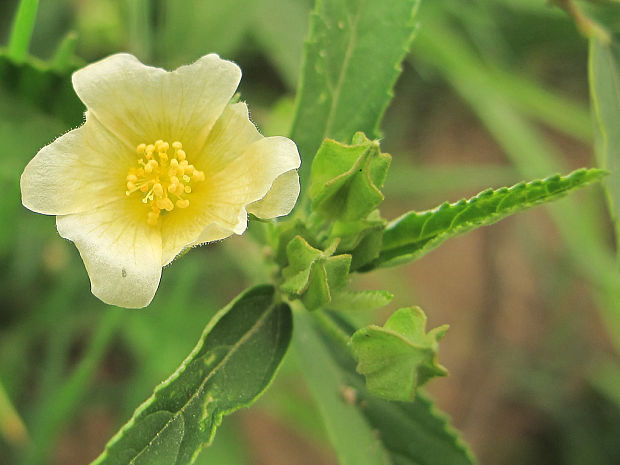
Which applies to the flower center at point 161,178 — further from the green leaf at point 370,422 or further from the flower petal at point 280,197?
the green leaf at point 370,422

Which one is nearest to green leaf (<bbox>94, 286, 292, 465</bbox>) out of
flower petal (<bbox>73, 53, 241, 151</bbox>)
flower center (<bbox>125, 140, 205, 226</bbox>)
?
flower center (<bbox>125, 140, 205, 226</bbox>)

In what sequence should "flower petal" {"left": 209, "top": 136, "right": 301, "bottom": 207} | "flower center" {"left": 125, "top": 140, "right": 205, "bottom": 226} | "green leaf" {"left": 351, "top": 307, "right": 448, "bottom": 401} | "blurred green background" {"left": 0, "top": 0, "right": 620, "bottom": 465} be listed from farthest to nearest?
"blurred green background" {"left": 0, "top": 0, "right": 620, "bottom": 465}, "flower center" {"left": 125, "top": 140, "right": 205, "bottom": 226}, "flower petal" {"left": 209, "top": 136, "right": 301, "bottom": 207}, "green leaf" {"left": 351, "top": 307, "right": 448, "bottom": 401}

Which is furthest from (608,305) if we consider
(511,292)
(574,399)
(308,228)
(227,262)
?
(308,228)

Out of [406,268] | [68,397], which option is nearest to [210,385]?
[68,397]

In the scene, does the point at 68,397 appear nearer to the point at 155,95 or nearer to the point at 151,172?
the point at 151,172

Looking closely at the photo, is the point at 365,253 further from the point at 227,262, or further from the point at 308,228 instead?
the point at 227,262

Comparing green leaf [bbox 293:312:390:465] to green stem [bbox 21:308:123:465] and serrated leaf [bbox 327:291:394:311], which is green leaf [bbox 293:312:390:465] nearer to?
serrated leaf [bbox 327:291:394:311]
